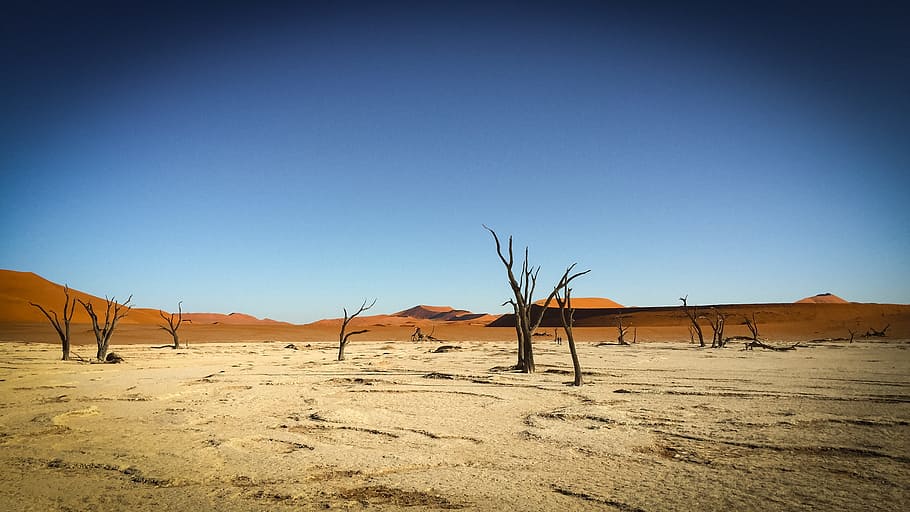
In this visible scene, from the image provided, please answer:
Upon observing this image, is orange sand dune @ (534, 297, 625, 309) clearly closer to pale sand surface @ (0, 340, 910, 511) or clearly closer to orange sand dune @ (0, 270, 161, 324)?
orange sand dune @ (0, 270, 161, 324)

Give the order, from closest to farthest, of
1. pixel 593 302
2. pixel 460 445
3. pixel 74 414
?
pixel 460 445 < pixel 74 414 < pixel 593 302

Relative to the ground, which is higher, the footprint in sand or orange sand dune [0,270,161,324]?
orange sand dune [0,270,161,324]

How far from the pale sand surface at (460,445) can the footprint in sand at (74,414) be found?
0.03 meters

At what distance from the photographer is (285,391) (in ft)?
29.5

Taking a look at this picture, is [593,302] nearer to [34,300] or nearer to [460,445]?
[34,300]

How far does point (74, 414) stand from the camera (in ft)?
21.9

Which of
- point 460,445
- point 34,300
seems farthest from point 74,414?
point 34,300

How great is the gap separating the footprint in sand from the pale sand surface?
3 centimetres

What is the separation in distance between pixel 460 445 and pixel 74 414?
18.1 ft

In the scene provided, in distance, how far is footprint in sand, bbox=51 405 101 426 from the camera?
A: 6.22 meters

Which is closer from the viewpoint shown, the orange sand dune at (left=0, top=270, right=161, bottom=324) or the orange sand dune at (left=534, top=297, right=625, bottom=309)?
the orange sand dune at (left=0, top=270, right=161, bottom=324)

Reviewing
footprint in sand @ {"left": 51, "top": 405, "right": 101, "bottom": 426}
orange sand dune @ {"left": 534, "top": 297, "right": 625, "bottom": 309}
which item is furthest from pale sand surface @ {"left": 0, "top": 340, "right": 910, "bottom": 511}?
orange sand dune @ {"left": 534, "top": 297, "right": 625, "bottom": 309}

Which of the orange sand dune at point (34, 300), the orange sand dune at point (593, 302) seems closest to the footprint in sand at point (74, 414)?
the orange sand dune at point (34, 300)

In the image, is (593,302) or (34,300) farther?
(593,302)
